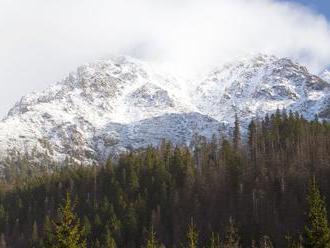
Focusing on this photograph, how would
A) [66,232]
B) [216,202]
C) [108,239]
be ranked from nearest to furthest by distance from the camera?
1. [66,232]
2. [108,239]
3. [216,202]

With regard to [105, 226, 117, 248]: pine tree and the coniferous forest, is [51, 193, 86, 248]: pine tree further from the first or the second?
[105, 226, 117, 248]: pine tree

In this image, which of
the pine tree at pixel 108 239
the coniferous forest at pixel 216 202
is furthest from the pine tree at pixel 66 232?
the pine tree at pixel 108 239

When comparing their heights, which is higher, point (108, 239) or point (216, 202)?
point (216, 202)

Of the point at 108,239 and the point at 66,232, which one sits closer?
the point at 66,232

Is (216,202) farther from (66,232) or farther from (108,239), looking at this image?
(66,232)

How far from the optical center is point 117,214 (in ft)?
609

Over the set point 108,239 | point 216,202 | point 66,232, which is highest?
point 216,202

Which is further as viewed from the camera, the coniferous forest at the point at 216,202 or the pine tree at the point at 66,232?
the coniferous forest at the point at 216,202

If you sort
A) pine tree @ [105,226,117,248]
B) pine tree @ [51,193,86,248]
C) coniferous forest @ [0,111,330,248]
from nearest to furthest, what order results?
pine tree @ [51,193,86,248] < pine tree @ [105,226,117,248] < coniferous forest @ [0,111,330,248]

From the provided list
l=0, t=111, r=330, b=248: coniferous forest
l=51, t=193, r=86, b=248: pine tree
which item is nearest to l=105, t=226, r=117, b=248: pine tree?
l=0, t=111, r=330, b=248: coniferous forest

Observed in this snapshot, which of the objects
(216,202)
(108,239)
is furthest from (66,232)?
(216,202)

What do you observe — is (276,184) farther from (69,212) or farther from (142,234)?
(69,212)

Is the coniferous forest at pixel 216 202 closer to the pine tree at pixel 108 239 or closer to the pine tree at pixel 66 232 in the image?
the pine tree at pixel 108 239

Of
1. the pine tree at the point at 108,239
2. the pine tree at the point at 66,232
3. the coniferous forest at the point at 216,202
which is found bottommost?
the pine tree at the point at 66,232
